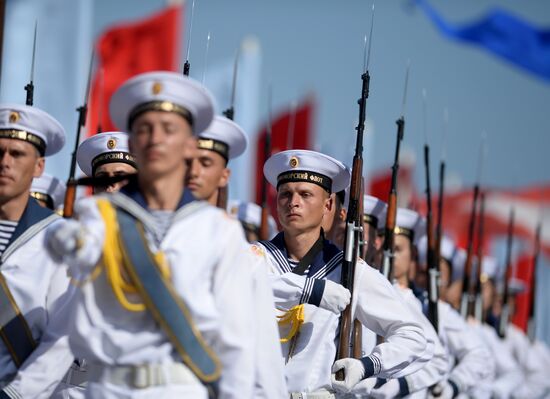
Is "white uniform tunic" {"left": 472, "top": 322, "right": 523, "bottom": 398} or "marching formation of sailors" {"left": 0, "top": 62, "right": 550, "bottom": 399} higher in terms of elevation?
"white uniform tunic" {"left": 472, "top": 322, "right": 523, "bottom": 398}

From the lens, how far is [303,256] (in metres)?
7.22

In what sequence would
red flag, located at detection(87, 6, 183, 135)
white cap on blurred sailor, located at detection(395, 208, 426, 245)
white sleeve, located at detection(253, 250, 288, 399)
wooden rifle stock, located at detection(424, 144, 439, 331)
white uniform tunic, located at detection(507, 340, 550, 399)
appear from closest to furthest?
white sleeve, located at detection(253, 250, 288, 399), wooden rifle stock, located at detection(424, 144, 439, 331), white cap on blurred sailor, located at detection(395, 208, 426, 245), white uniform tunic, located at detection(507, 340, 550, 399), red flag, located at detection(87, 6, 183, 135)

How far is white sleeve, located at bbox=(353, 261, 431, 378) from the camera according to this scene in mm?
7168

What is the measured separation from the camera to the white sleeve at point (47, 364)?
5.52 m

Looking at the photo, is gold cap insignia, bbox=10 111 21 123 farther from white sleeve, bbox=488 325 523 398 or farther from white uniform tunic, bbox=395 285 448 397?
white sleeve, bbox=488 325 523 398

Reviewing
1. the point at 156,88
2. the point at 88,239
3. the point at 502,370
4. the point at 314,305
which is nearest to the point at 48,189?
the point at 314,305

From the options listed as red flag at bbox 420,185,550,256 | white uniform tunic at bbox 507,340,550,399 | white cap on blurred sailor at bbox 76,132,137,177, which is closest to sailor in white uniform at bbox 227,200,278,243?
white cap on blurred sailor at bbox 76,132,137,177

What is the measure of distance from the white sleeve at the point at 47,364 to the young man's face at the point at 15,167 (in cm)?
85

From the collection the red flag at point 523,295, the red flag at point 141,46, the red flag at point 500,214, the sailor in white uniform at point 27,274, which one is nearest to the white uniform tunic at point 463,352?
the sailor in white uniform at point 27,274

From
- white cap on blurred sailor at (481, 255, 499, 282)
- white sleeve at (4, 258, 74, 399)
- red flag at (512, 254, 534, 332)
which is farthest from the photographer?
red flag at (512, 254, 534, 332)

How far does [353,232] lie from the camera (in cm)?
757

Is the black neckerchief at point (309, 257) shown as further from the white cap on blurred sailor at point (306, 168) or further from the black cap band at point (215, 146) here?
the black cap band at point (215, 146)

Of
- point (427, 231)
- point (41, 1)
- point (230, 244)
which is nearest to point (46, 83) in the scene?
point (41, 1)

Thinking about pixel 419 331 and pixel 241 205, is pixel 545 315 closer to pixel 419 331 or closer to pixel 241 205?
pixel 241 205
